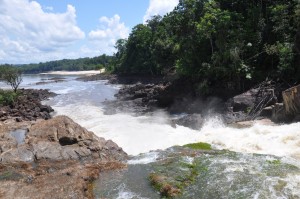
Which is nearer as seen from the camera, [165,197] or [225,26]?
[165,197]

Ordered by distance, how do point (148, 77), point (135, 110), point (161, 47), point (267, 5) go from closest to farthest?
point (267, 5)
point (135, 110)
point (161, 47)
point (148, 77)

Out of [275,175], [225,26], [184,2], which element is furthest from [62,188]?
[184,2]

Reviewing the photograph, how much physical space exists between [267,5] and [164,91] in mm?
16011

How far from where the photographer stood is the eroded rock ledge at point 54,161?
534 inches

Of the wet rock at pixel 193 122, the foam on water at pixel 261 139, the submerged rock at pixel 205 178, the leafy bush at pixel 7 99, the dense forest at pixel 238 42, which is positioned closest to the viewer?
the submerged rock at pixel 205 178

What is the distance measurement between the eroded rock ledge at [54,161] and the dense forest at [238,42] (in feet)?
61.8

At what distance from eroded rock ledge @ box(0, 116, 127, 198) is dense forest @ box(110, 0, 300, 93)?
18847 millimetres

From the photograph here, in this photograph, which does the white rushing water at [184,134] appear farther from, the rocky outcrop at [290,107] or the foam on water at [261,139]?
the rocky outcrop at [290,107]

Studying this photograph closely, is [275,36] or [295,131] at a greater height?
[275,36]

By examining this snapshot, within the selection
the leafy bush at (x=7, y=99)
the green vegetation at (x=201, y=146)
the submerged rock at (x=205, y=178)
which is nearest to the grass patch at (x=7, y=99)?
the leafy bush at (x=7, y=99)

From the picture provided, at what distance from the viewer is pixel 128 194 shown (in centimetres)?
1340

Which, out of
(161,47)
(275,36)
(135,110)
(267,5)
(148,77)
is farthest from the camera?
(148,77)

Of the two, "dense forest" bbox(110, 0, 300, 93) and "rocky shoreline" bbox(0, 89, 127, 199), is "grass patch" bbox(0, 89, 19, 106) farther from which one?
"rocky shoreline" bbox(0, 89, 127, 199)

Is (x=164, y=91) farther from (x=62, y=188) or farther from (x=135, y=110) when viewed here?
(x=62, y=188)
